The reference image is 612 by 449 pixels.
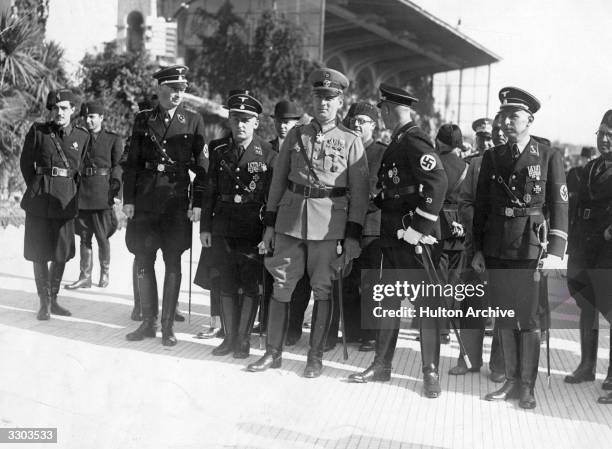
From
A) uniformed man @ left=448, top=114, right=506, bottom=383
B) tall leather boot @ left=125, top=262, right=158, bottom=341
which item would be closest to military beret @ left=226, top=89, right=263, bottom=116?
tall leather boot @ left=125, top=262, right=158, bottom=341

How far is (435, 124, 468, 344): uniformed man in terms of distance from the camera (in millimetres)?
6141

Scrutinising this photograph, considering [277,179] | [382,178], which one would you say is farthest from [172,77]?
[382,178]

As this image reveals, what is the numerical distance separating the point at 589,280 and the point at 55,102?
4.64m

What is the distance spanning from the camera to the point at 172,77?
19.5 ft

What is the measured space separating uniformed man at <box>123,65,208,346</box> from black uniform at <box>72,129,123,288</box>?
199 cm

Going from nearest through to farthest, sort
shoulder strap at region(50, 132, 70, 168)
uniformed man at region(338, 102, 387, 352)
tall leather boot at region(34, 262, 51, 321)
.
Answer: uniformed man at region(338, 102, 387, 352)
tall leather boot at region(34, 262, 51, 321)
shoulder strap at region(50, 132, 70, 168)

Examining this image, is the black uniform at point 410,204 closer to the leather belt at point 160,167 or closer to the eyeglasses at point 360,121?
the eyeglasses at point 360,121

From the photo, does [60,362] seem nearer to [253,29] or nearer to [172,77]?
[172,77]

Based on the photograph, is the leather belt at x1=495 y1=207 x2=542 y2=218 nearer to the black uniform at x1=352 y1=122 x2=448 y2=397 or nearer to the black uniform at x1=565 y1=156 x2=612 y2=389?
the black uniform at x1=352 y1=122 x2=448 y2=397

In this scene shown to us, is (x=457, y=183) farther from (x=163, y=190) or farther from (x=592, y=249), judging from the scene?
(x=163, y=190)

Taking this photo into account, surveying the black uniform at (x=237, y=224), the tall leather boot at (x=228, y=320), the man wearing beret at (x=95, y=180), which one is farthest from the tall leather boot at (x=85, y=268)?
the tall leather boot at (x=228, y=320)

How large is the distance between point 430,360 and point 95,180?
453cm

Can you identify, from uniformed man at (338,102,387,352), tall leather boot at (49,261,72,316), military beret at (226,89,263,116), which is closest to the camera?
military beret at (226,89,263,116)

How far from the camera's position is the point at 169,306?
6004mm
